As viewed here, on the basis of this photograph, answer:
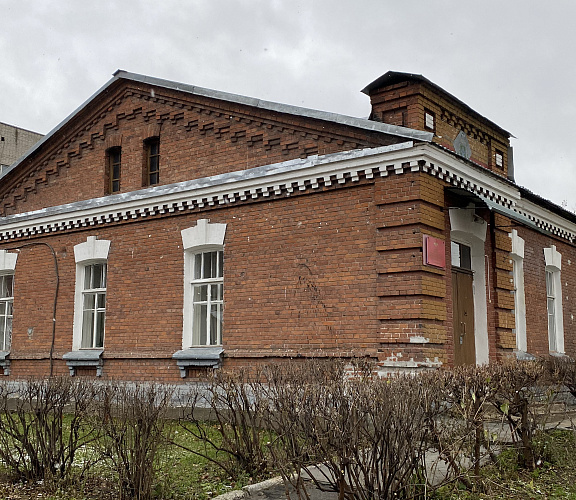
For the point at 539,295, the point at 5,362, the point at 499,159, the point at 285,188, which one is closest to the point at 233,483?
the point at 285,188

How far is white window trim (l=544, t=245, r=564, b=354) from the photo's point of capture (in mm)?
14134

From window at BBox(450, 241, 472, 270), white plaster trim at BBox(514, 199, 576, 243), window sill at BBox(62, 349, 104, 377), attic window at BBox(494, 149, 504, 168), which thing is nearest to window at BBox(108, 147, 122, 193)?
window sill at BBox(62, 349, 104, 377)

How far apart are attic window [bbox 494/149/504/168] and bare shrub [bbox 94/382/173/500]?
9.46 meters

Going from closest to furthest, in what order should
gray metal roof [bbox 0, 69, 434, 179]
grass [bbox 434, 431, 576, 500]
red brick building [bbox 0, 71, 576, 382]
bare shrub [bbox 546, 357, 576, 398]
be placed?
grass [bbox 434, 431, 576, 500] < bare shrub [bbox 546, 357, 576, 398] < gray metal roof [bbox 0, 69, 434, 179] < red brick building [bbox 0, 71, 576, 382]

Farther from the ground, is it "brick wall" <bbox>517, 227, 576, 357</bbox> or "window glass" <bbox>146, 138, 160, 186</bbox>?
"window glass" <bbox>146, 138, 160, 186</bbox>

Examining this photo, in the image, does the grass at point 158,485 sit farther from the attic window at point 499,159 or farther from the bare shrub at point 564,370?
the attic window at point 499,159

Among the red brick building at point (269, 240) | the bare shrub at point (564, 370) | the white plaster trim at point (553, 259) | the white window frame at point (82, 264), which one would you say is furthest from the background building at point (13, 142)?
the bare shrub at point (564, 370)

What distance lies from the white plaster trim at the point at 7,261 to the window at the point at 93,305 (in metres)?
2.08

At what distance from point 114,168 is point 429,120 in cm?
669

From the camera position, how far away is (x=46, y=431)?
6.39m

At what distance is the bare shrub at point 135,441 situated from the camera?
5566 millimetres

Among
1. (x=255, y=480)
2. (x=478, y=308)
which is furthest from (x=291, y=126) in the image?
(x=255, y=480)

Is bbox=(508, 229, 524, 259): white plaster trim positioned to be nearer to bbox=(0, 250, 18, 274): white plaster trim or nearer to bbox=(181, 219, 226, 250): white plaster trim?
bbox=(181, 219, 226, 250): white plaster trim

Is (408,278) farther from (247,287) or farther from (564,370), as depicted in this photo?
(247,287)
